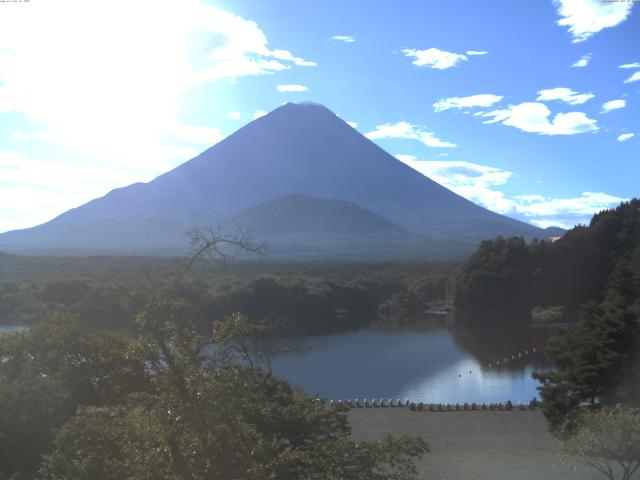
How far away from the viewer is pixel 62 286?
26.8 m

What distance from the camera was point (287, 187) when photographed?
368ft

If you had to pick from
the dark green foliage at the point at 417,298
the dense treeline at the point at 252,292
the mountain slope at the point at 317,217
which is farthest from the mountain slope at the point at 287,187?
the dark green foliage at the point at 417,298

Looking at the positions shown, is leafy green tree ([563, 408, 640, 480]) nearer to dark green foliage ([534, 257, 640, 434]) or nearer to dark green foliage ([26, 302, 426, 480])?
dark green foliage ([534, 257, 640, 434])

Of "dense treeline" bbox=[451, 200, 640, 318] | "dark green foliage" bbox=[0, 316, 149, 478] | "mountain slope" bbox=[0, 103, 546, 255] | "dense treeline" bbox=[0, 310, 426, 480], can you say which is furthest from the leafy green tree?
"mountain slope" bbox=[0, 103, 546, 255]

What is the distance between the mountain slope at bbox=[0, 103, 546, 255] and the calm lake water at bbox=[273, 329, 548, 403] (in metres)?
66.2

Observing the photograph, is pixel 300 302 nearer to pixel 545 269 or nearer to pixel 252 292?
pixel 252 292

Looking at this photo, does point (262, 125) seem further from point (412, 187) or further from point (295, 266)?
point (295, 266)

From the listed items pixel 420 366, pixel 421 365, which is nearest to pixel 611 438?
pixel 420 366

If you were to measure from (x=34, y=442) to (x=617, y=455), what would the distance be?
17.6ft

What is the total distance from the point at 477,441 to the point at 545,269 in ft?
84.8

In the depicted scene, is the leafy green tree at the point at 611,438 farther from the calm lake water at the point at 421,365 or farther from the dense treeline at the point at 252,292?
the dense treeline at the point at 252,292

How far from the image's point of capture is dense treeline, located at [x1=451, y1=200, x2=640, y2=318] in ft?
113

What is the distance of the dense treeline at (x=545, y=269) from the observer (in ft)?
113

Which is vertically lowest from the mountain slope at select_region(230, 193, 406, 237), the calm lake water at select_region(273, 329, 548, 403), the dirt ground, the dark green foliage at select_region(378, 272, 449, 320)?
the calm lake water at select_region(273, 329, 548, 403)
